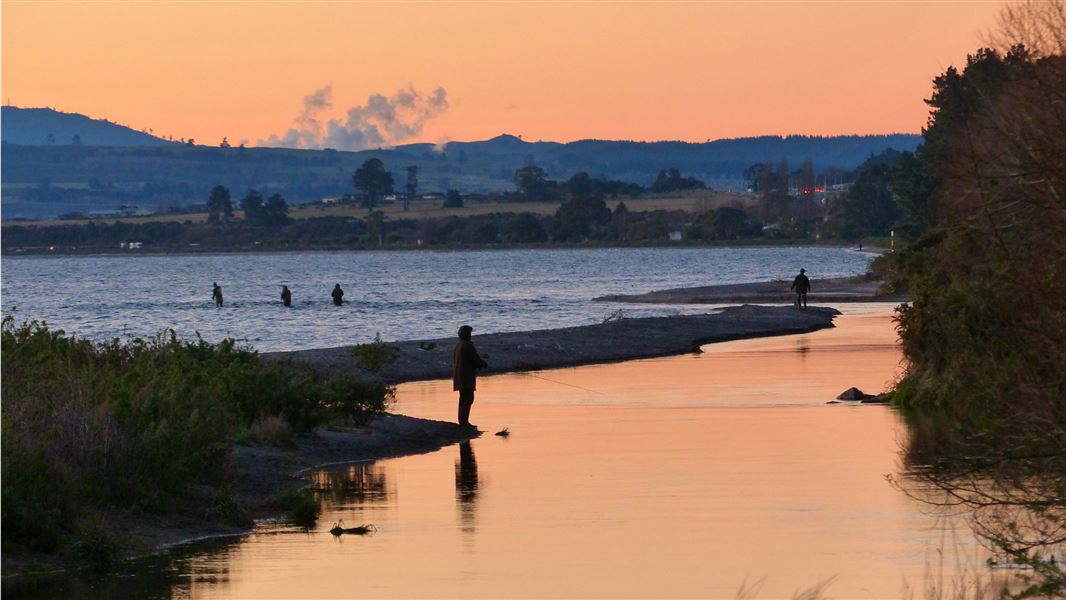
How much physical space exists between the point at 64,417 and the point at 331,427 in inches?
A: 340

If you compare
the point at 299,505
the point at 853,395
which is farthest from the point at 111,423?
the point at 853,395

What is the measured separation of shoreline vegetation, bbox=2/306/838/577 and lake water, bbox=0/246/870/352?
32.2 feet

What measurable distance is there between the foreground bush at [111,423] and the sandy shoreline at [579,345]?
9.26 m

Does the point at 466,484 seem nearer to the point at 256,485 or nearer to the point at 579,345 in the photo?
the point at 256,485

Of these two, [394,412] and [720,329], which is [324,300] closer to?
[720,329]

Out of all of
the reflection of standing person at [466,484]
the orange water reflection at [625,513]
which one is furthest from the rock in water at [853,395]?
→ the reflection of standing person at [466,484]

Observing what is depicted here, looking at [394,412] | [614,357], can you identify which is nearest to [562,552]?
[394,412]

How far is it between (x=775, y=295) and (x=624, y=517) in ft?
207

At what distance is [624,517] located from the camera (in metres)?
18.1

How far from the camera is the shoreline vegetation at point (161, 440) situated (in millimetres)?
16281

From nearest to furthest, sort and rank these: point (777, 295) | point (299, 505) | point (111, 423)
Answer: point (111, 423), point (299, 505), point (777, 295)

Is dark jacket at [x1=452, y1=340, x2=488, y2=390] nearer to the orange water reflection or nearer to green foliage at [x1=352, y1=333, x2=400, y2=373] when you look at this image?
the orange water reflection

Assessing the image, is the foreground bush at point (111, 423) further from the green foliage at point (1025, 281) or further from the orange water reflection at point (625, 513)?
the green foliage at point (1025, 281)

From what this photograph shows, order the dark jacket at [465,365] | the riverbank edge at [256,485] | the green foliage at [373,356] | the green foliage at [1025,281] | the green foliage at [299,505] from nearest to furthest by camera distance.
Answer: the green foliage at [1025,281] < the riverbank edge at [256,485] < the green foliage at [299,505] < the dark jacket at [465,365] < the green foliage at [373,356]
